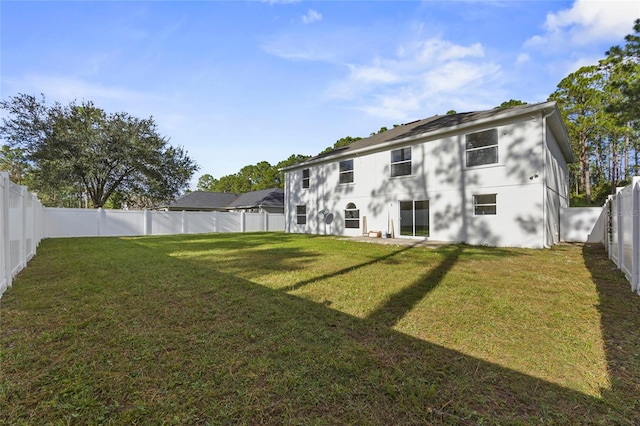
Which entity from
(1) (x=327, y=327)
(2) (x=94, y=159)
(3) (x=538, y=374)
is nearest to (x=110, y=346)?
(1) (x=327, y=327)

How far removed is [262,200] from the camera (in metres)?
29.0

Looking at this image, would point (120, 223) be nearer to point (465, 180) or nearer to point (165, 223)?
point (165, 223)

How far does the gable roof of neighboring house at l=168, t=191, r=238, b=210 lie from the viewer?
3035 centimetres

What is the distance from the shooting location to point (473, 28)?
9766mm

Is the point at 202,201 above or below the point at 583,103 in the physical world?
below

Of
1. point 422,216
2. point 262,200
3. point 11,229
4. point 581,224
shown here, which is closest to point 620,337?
point 11,229

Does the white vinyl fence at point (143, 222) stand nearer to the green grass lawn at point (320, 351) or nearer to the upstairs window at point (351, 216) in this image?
the upstairs window at point (351, 216)

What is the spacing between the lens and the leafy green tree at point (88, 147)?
722 inches

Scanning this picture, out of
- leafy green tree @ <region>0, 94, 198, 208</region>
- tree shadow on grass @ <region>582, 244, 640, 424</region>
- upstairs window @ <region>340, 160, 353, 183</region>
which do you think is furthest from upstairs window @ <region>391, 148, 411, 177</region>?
leafy green tree @ <region>0, 94, 198, 208</region>

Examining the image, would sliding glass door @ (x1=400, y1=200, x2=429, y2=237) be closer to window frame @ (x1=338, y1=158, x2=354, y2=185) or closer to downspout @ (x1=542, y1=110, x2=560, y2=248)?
window frame @ (x1=338, y1=158, x2=354, y2=185)

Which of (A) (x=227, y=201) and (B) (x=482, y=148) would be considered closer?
(B) (x=482, y=148)

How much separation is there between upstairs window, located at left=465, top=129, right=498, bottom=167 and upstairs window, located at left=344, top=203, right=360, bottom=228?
6.16 metres

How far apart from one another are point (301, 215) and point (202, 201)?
17570 millimetres

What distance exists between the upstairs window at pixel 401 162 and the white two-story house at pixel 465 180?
0.16ft
